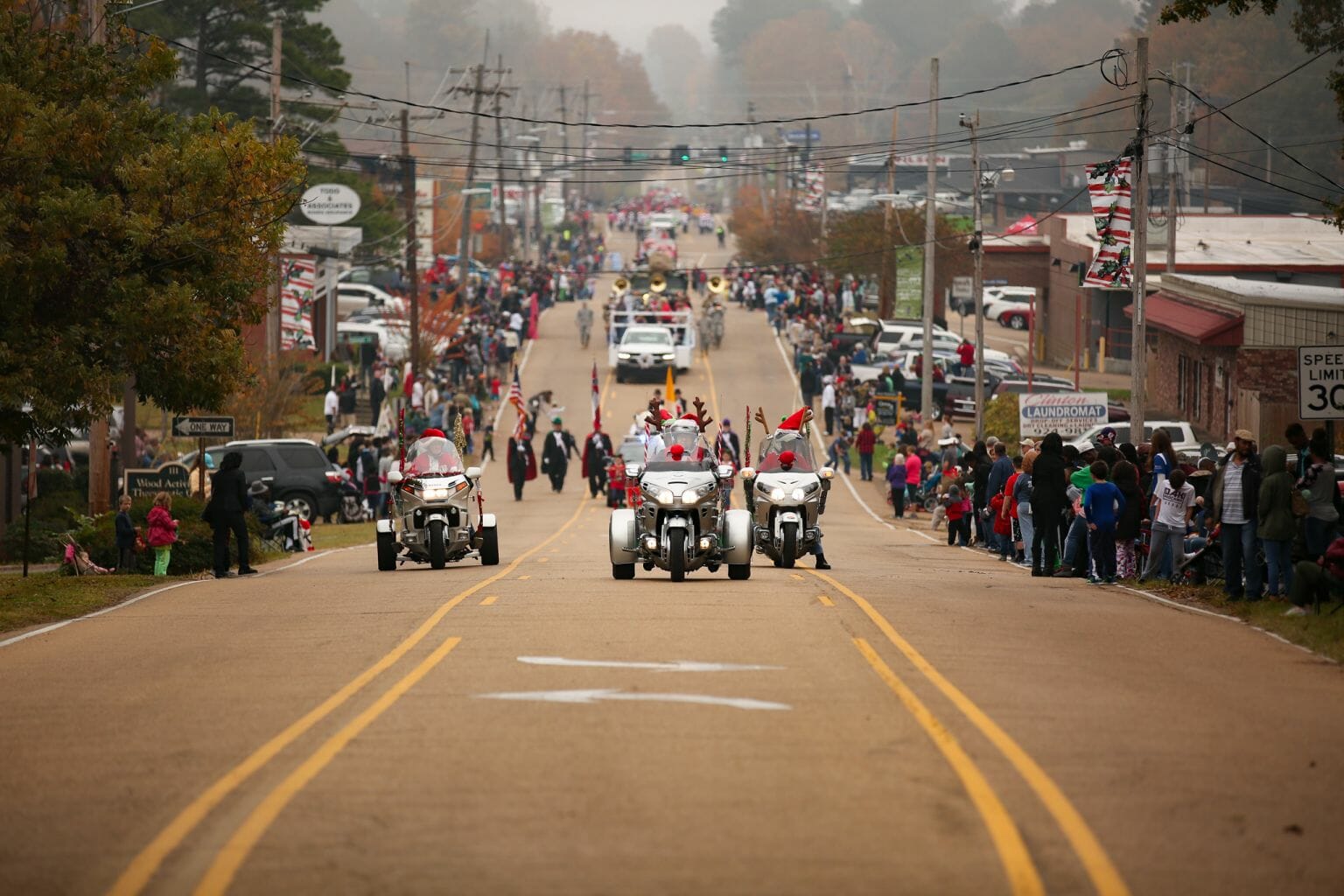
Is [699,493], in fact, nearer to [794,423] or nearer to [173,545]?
[794,423]

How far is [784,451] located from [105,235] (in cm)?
854

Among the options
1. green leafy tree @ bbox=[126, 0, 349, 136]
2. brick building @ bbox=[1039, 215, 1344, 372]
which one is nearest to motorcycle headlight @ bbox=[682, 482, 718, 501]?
brick building @ bbox=[1039, 215, 1344, 372]

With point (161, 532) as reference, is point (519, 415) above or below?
above

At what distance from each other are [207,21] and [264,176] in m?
53.8

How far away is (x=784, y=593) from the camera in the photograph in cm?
1958

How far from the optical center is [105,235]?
22.2m

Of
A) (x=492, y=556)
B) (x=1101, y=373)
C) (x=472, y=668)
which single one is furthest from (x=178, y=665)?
(x=1101, y=373)

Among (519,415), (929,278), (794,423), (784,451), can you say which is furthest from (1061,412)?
(784,451)

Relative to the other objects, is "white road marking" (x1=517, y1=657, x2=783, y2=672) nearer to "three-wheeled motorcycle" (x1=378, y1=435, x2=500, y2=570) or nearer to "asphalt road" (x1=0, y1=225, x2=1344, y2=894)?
"asphalt road" (x1=0, y1=225, x2=1344, y2=894)

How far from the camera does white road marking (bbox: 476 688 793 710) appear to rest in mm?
12016

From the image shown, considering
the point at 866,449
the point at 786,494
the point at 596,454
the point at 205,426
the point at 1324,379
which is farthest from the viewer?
the point at 866,449

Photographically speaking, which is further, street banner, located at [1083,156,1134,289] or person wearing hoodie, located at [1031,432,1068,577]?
street banner, located at [1083,156,1134,289]

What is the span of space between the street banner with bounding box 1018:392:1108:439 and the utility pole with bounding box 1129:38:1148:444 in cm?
376

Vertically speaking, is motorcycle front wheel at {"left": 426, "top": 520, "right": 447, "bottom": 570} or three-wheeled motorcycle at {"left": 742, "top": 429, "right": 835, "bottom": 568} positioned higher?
three-wheeled motorcycle at {"left": 742, "top": 429, "right": 835, "bottom": 568}
